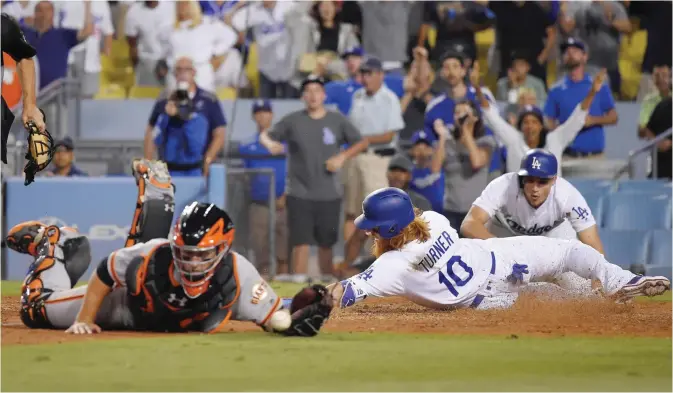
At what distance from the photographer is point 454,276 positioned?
8820 millimetres

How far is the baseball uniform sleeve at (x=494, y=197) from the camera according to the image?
33.8ft

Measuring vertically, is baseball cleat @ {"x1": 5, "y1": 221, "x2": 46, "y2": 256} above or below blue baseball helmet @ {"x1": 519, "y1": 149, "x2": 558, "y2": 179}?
below

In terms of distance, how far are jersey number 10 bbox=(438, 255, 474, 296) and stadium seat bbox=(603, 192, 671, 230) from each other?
534cm

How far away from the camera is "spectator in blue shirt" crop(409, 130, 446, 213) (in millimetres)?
13531

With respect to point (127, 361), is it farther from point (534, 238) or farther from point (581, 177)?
point (581, 177)

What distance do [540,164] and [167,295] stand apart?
393 centimetres

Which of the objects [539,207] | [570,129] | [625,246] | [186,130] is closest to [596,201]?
[625,246]

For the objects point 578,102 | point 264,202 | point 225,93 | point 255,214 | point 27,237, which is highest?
point 578,102

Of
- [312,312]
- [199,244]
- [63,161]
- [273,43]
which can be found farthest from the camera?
→ [273,43]

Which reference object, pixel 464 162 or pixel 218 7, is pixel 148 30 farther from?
pixel 464 162

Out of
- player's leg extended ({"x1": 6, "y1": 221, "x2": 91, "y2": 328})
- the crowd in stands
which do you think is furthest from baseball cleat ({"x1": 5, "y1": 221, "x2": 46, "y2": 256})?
the crowd in stands

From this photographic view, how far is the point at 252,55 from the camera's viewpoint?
16766mm

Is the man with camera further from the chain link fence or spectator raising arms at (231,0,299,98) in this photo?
spectator raising arms at (231,0,299,98)

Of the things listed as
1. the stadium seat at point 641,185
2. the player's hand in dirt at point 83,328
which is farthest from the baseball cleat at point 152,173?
the stadium seat at point 641,185
